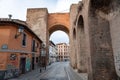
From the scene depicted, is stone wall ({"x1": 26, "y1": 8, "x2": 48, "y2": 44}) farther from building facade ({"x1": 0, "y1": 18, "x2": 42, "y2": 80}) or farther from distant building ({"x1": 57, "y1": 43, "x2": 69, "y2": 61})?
distant building ({"x1": 57, "y1": 43, "x2": 69, "y2": 61})

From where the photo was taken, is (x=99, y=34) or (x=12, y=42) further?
(x=12, y=42)

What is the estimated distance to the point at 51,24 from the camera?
32406 millimetres

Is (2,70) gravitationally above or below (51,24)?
below

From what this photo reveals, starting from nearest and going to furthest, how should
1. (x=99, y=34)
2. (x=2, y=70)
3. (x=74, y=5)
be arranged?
(x=99, y=34)
(x=2, y=70)
(x=74, y=5)

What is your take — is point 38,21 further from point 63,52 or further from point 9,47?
point 63,52

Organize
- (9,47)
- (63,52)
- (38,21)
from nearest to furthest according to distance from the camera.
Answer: (9,47)
(38,21)
(63,52)

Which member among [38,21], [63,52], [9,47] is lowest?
[9,47]

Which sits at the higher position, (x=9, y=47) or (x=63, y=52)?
(x=63, y=52)

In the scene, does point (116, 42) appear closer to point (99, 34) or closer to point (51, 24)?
point (99, 34)

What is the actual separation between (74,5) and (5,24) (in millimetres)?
21167

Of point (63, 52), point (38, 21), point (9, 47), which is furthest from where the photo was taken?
point (63, 52)

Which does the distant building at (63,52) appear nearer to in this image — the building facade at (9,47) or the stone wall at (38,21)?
the stone wall at (38,21)

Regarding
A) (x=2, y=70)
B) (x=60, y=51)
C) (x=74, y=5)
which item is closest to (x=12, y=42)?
(x=2, y=70)

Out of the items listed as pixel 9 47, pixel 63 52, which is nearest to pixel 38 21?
pixel 9 47
